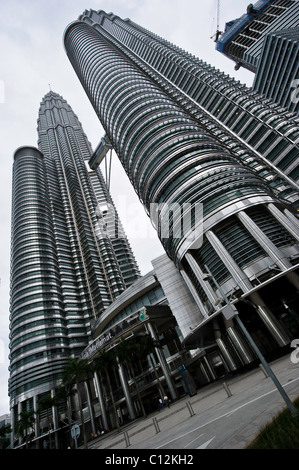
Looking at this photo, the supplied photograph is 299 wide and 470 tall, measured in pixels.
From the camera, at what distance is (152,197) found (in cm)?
5866

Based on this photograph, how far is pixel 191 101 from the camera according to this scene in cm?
11994

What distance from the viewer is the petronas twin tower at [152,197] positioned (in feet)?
128

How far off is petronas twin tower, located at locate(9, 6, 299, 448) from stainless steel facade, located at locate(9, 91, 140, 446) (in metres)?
0.47

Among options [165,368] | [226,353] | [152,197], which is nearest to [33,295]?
[152,197]

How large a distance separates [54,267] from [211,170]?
8132 cm

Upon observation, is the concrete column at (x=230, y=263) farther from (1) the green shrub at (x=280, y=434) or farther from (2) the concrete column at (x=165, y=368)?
(1) the green shrub at (x=280, y=434)

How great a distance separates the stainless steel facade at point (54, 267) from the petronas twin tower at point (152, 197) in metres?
0.47

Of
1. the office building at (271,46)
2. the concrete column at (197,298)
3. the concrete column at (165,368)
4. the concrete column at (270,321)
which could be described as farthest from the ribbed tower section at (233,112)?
the concrete column at (165,368)

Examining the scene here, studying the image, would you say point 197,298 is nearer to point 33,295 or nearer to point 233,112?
point 33,295

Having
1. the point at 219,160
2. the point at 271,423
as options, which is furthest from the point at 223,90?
the point at 271,423

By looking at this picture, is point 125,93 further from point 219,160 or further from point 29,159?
point 29,159

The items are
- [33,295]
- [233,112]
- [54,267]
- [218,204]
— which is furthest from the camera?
[54,267]

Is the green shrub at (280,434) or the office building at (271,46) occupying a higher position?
the office building at (271,46)
